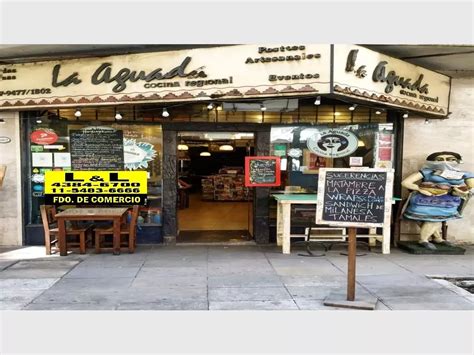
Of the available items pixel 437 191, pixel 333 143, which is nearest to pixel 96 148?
pixel 333 143

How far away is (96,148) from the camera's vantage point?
27.3ft

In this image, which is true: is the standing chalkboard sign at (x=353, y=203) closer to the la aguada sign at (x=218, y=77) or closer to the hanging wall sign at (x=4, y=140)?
the la aguada sign at (x=218, y=77)

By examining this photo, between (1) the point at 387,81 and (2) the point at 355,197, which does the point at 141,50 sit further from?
(2) the point at 355,197

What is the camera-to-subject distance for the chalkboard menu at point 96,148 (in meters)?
8.32

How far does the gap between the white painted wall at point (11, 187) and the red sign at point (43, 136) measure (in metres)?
0.30

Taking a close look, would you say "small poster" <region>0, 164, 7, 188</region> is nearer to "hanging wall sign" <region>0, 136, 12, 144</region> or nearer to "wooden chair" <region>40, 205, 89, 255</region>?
"hanging wall sign" <region>0, 136, 12, 144</region>

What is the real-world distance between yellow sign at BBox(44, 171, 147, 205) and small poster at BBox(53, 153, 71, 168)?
0.47 ft

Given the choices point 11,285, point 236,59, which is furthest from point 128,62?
point 11,285

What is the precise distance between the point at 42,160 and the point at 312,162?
5.61 m

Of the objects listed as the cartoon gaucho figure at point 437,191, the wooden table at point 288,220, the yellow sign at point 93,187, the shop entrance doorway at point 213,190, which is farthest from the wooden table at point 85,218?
the cartoon gaucho figure at point 437,191

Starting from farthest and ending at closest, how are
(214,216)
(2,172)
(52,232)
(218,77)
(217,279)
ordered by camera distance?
(214,216)
(2,172)
(52,232)
(218,77)
(217,279)

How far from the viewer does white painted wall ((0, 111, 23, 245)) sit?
26.8 ft

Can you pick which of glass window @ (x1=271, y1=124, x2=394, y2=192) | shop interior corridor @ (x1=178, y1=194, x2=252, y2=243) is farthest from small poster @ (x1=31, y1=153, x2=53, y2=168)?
glass window @ (x1=271, y1=124, x2=394, y2=192)

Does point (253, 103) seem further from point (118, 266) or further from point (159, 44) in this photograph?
point (118, 266)
